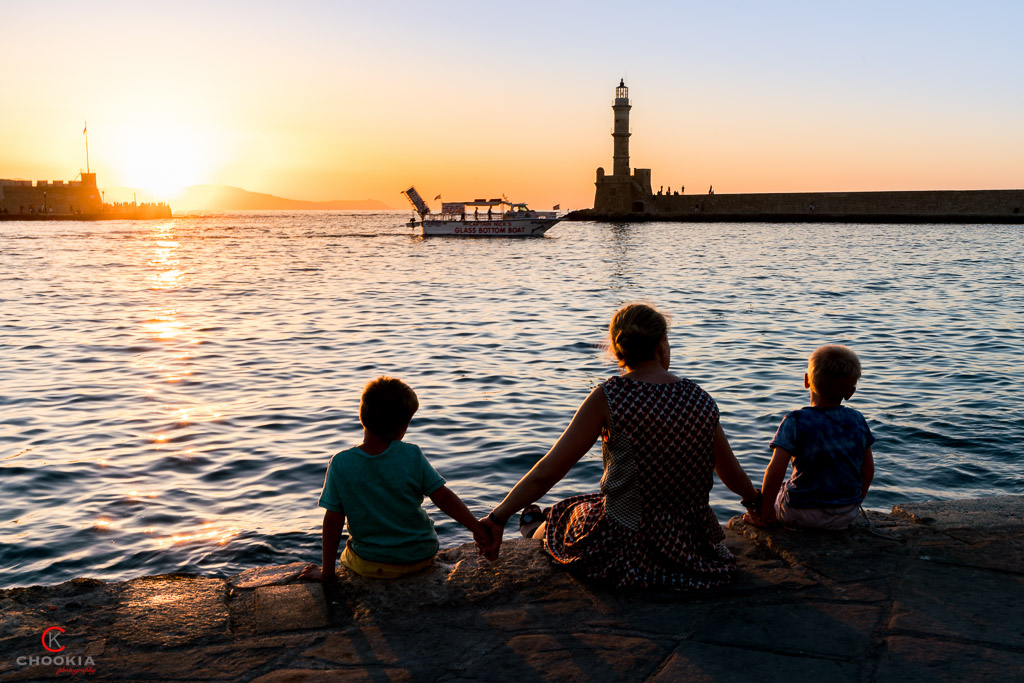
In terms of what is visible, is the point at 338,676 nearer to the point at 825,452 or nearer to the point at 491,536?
the point at 491,536

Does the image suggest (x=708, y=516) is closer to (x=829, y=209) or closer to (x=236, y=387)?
(x=236, y=387)

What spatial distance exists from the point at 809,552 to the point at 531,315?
14364mm

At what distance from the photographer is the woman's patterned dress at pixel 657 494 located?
3096 millimetres

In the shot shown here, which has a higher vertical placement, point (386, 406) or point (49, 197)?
point (49, 197)

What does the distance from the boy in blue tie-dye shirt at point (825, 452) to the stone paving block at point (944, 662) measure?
1.04 meters

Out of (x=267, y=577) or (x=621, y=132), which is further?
(x=621, y=132)

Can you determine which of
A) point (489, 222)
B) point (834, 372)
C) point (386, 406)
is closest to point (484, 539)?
point (386, 406)

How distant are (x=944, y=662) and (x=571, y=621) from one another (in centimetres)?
117

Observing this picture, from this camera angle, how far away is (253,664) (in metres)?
2.64

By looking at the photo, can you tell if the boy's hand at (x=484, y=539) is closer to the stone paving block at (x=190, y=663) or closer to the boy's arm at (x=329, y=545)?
the boy's arm at (x=329, y=545)

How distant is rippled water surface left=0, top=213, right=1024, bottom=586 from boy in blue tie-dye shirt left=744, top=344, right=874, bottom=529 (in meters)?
0.93

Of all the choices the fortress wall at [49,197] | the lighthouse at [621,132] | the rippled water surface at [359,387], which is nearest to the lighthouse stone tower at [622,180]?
the lighthouse at [621,132]

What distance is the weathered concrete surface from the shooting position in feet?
8.30

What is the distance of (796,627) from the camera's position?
2.74 meters
